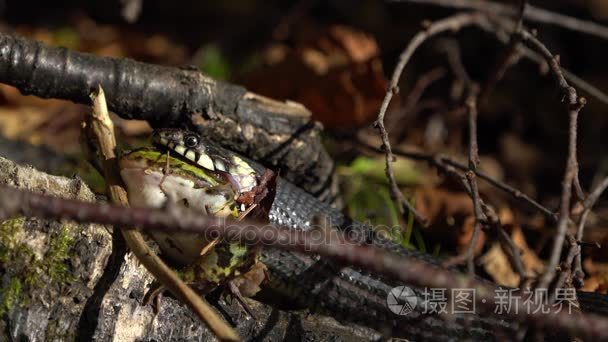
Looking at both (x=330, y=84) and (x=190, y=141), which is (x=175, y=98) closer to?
(x=190, y=141)

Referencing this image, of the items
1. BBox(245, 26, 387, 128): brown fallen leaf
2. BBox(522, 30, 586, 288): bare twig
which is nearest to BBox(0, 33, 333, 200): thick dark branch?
BBox(245, 26, 387, 128): brown fallen leaf

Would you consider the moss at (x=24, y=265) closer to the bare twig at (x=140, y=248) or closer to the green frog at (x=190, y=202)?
the bare twig at (x=140, y=248)

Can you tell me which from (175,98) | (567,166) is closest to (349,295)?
(567,166)

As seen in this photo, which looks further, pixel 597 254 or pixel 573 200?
pixel 597 254

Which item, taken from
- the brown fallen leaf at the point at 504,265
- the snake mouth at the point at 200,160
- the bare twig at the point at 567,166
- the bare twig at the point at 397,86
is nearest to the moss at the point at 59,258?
the snake mouth at the point at 200,160

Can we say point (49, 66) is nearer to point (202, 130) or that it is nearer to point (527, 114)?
point (202, 130)

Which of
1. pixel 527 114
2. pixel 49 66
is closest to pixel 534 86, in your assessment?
pixel 527 114
